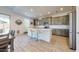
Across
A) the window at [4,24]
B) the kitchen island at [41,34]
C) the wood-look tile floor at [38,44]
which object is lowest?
the wood-look tile floor at [38,44]

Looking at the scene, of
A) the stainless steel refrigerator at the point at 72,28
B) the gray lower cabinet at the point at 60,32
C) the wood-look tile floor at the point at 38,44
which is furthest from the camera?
the stainless steel refrigerator at the point at 72,28

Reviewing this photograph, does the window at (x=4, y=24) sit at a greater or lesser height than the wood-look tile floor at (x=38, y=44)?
greater

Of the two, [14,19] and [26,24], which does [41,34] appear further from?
[14,19]

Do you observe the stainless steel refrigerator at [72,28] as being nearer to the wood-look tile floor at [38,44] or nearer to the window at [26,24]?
the wood-look tile floor at [38,44]

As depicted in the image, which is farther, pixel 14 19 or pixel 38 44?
pixel 38 44

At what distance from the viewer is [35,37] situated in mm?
3502

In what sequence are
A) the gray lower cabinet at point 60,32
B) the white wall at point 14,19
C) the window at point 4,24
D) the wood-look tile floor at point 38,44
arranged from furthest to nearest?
1. the gray lower cabinet at point 60,32
2. the wood-look tile floor at point 38,44
3. the white wall at point 14,19
4. the window at point 4,24

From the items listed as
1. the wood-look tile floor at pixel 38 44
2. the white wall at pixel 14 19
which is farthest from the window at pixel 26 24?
the wood-look tile floor at pixel 38 44

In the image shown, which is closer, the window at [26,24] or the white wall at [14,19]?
the white wall at [14,19]

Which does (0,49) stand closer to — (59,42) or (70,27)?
(59,42)

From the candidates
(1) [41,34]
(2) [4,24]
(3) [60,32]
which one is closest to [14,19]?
(2) [4,24]

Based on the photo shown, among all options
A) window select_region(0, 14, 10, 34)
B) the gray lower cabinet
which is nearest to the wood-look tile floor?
the gray lower cabinet

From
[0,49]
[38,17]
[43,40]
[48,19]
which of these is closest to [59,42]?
[43,40]
